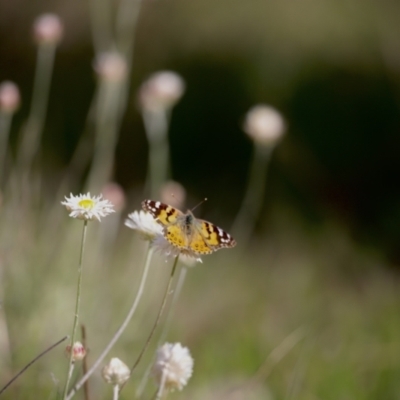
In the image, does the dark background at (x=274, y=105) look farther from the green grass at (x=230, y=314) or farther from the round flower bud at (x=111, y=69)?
the round flower bud at (x=111, y=69)

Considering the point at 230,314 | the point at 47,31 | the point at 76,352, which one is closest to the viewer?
the point at 76,352

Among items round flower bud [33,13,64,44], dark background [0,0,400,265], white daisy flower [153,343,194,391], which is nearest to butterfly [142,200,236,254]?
white daisy flower [153,343,194,391]

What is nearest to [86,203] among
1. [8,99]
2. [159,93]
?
[8,99]

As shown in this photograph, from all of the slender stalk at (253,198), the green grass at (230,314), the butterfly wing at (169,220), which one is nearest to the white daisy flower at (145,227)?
the butterfly wing at (169,220)

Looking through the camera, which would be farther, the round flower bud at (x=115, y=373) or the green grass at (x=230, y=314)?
the green grass at (x=230, y=314)

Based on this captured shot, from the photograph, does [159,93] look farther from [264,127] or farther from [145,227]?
[145,227]

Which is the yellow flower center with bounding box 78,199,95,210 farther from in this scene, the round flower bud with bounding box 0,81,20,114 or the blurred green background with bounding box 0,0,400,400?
the blurred green background with bounding box 0,0,400,400
